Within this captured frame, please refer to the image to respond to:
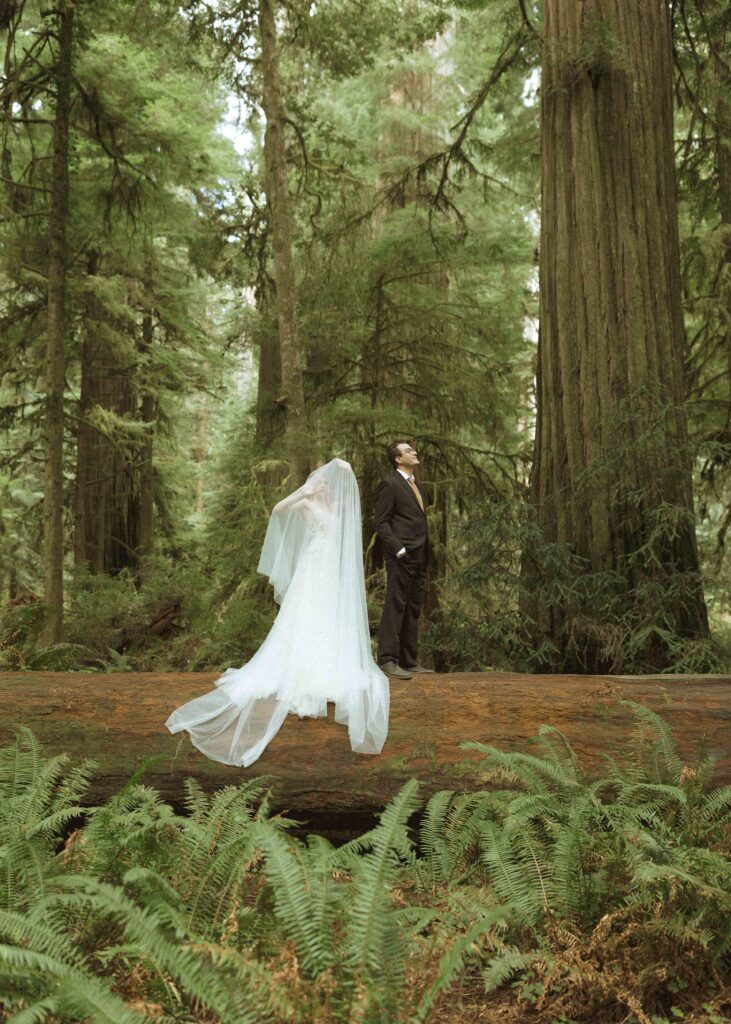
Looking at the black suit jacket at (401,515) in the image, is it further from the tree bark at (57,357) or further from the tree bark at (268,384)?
the tree bark at (57,357)

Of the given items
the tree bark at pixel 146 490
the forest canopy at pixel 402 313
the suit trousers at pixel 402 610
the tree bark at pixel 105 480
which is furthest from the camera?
the tree bark at pixel 146 490

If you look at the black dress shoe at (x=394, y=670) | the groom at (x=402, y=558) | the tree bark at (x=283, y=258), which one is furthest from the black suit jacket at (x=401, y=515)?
the tree bark at (x=283, y=258)

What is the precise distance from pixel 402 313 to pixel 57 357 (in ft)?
15.1

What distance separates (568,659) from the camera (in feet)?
26.8

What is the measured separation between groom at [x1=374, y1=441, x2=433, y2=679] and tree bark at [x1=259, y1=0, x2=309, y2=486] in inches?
106

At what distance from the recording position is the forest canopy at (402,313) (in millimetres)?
8344

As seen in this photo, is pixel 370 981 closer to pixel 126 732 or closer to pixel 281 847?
pixel 281 847

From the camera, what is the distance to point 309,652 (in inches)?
251

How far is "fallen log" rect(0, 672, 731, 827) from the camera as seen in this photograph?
567 cm

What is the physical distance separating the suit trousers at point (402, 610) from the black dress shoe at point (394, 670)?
0.10 meters

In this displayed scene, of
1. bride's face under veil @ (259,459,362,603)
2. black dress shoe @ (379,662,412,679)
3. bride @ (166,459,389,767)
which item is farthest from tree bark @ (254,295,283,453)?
black dress shoe @ (379,662,412,679)

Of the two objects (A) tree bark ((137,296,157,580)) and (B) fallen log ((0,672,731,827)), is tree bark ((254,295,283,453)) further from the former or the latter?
(B) fallen log ((0,672,731,827))

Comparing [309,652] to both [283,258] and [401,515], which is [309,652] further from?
[283,258]

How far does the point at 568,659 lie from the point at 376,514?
236cm
